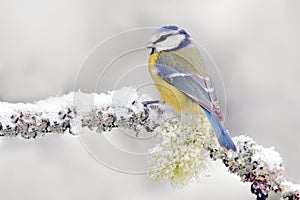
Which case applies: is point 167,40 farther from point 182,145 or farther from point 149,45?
point 182,145

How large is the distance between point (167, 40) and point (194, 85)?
0.27 feet

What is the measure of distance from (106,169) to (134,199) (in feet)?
0.25

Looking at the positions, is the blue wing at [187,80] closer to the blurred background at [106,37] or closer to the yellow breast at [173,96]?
the yellow breast at [173,96]

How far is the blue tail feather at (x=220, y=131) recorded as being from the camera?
0.69 meters

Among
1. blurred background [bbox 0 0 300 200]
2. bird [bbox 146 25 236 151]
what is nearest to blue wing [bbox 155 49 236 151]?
bird [bbox 146 25 236 151]

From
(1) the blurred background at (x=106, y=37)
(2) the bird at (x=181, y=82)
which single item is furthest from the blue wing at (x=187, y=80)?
(1) the blurred background at (x=106, y=37)

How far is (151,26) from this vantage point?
2.97ft

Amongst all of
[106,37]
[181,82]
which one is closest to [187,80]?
[181,82]

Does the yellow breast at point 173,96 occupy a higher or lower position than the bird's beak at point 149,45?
lower

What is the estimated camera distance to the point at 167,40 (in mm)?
722

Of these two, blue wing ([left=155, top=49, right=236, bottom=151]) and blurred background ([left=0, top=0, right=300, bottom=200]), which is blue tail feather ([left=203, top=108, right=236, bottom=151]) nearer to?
blue wing ([left=155, top=49, right=236, bottom=151])

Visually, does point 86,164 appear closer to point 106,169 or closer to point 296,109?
point 106,169

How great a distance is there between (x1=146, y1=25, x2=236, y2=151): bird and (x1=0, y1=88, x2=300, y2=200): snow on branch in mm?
21

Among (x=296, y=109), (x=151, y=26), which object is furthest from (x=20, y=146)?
(x=296, y=109)
